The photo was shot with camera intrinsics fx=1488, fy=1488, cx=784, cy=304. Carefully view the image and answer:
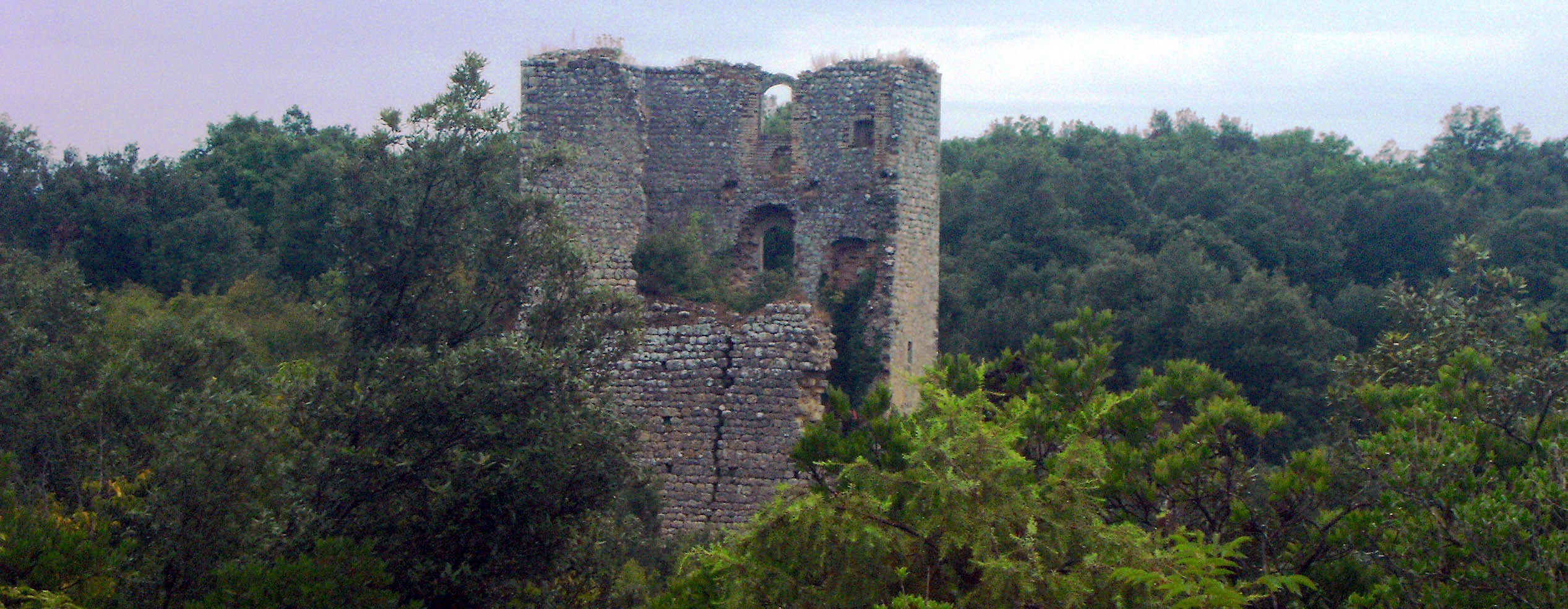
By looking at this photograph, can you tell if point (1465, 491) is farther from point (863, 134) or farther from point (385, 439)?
point (863, 134)

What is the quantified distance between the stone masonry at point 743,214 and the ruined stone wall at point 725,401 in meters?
0.02

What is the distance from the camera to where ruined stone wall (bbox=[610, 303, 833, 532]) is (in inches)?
588

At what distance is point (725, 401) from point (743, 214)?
3.51 m

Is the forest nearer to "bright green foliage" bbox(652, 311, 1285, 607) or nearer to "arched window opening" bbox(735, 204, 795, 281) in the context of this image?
"bright green foliage" bbox(652, 311, 1285, 607)

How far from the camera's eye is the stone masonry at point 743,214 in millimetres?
15055

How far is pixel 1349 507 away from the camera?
28.6ft

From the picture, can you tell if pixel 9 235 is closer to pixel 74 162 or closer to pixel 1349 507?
pixel 74 162

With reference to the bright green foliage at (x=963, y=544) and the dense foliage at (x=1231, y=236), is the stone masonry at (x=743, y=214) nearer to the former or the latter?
the dense foliage at (x=1231, y=236)

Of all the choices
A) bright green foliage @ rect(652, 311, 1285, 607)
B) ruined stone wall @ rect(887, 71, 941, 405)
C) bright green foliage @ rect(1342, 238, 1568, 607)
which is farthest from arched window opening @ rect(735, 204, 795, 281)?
bright green foliage @ rect(652, 311, 1285, 607)

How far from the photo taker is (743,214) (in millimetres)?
17938

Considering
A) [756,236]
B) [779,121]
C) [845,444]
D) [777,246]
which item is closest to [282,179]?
[779,121]

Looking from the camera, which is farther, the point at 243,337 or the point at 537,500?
the point at 243,337

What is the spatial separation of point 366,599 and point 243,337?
715cm

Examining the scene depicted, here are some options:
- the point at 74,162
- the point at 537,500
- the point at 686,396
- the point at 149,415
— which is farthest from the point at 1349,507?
the point at 74,162
